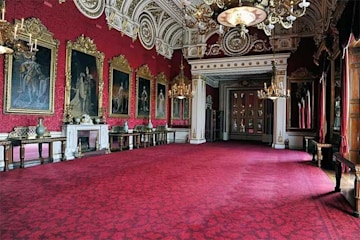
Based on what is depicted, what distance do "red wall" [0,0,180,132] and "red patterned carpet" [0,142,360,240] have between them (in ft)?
5.96

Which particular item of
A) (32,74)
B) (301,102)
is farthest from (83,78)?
(301,102)

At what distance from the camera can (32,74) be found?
664cm

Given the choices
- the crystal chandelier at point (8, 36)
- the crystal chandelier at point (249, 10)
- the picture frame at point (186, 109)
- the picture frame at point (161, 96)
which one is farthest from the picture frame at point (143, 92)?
the crystal chandelier at point (249, 10)

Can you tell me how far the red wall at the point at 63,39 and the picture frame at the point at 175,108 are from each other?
2.49m

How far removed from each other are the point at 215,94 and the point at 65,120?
1130 centimetres

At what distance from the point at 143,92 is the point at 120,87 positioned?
5.74 ft

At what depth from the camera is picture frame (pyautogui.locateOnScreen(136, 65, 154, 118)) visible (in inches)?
445

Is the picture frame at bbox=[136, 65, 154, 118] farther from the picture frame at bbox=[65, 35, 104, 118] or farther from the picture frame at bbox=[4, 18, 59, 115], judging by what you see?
the picture frame at bbox=[4, 18, 59, 115]

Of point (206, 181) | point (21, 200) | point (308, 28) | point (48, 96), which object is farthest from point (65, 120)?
point (308, 28)

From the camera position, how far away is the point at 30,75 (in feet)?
21.6

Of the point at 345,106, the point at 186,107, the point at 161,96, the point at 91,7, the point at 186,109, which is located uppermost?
the point at 91,7

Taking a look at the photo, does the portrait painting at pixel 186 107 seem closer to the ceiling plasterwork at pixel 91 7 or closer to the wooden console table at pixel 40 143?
the ceiling plasterwork at pixel 91 7

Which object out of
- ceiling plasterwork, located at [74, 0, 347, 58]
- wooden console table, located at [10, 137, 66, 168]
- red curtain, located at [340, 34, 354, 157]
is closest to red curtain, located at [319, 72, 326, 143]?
ceiling plasterwork, located at [74, 0, 347, 58]

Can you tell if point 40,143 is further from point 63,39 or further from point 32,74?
point 63,39
